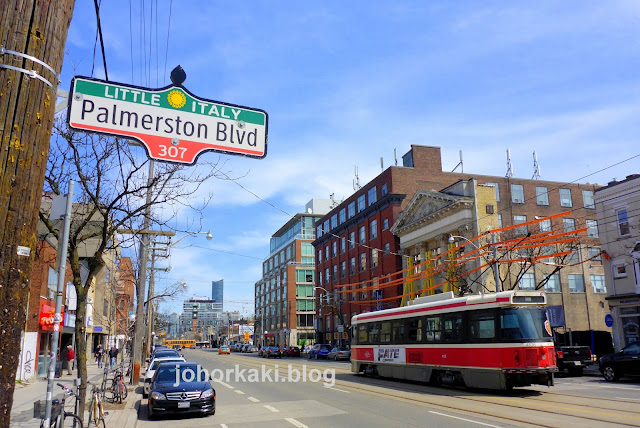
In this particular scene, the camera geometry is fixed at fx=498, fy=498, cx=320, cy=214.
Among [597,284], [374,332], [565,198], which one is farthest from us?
[565,198]

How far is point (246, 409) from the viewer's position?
1516 centimetres

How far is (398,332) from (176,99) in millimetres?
19719

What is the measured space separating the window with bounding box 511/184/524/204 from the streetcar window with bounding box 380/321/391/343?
36.0m

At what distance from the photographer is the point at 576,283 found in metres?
51.4

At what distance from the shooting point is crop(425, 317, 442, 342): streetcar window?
20.0 meters

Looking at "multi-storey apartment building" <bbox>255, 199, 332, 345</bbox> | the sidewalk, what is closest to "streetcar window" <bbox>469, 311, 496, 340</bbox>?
the sidewalk

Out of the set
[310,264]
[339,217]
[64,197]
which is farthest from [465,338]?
[310,264]

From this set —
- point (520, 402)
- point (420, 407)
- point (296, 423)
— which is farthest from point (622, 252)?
point (296, 423)

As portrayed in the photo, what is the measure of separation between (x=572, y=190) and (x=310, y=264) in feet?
171

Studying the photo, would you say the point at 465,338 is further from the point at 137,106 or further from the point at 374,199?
the point at 374,199

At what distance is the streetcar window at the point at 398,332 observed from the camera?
22.4m

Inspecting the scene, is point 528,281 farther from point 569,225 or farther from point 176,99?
point 176,99

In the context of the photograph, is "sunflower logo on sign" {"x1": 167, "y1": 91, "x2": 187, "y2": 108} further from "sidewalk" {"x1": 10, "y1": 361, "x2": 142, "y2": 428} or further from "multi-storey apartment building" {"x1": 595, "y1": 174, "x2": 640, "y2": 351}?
"multi-storey apartment building" {"x1": 595, "y1": 174, "x2": 640, "y2": 351}

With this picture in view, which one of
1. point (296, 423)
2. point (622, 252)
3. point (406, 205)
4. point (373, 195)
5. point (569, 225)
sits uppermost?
point (373, 195)
